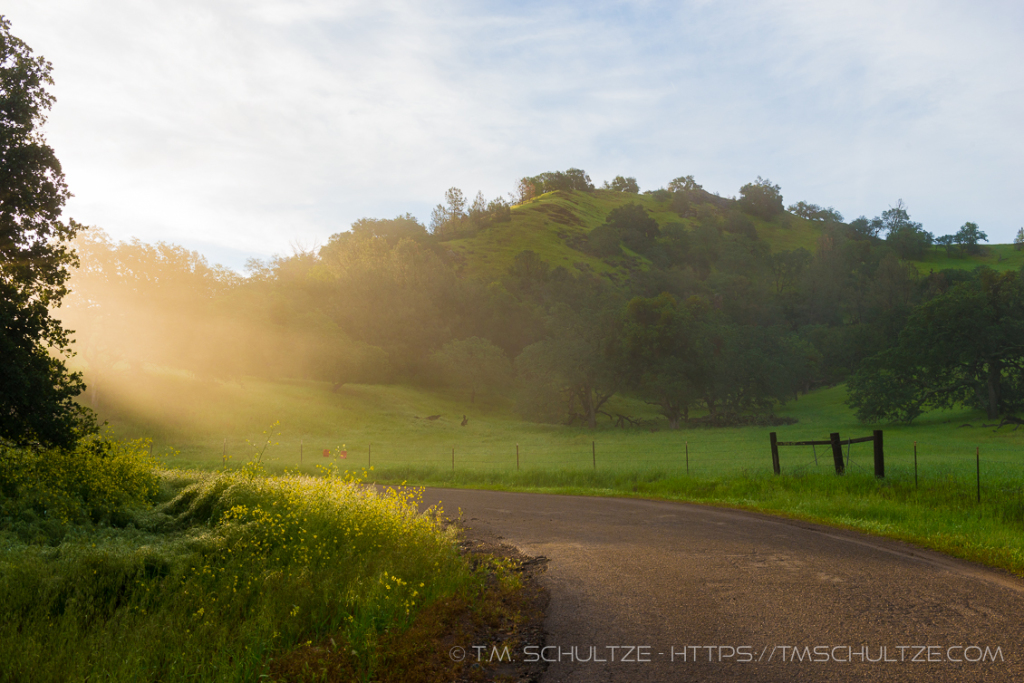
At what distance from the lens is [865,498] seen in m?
15.9

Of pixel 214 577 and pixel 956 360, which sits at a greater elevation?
pixel 956 360

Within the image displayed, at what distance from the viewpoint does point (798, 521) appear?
14.0m

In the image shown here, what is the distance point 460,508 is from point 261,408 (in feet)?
136

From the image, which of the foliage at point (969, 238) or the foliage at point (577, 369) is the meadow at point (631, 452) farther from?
the foliage at point (969, 238)

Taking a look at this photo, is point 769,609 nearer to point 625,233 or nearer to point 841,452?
point 841,452

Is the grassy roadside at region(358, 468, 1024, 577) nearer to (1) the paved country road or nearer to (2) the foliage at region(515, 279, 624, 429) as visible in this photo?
(1) the paved country road

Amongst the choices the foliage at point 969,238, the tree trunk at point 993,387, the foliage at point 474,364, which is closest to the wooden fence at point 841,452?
the tree trunk at point 993,387

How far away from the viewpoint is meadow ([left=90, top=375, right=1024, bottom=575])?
14.3 meters

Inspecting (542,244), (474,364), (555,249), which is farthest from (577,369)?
(542,244)

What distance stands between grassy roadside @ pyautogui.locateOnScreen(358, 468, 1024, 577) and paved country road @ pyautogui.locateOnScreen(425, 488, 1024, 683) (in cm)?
95

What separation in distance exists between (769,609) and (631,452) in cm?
3135

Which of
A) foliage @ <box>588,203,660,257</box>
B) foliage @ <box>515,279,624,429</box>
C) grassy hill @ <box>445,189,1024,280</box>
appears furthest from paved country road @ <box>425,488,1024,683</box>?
foliage @ <box>588,203,660,257</box>

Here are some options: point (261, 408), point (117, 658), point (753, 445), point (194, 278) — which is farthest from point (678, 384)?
point (117, 658)

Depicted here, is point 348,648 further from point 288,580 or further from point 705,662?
point 705,662
